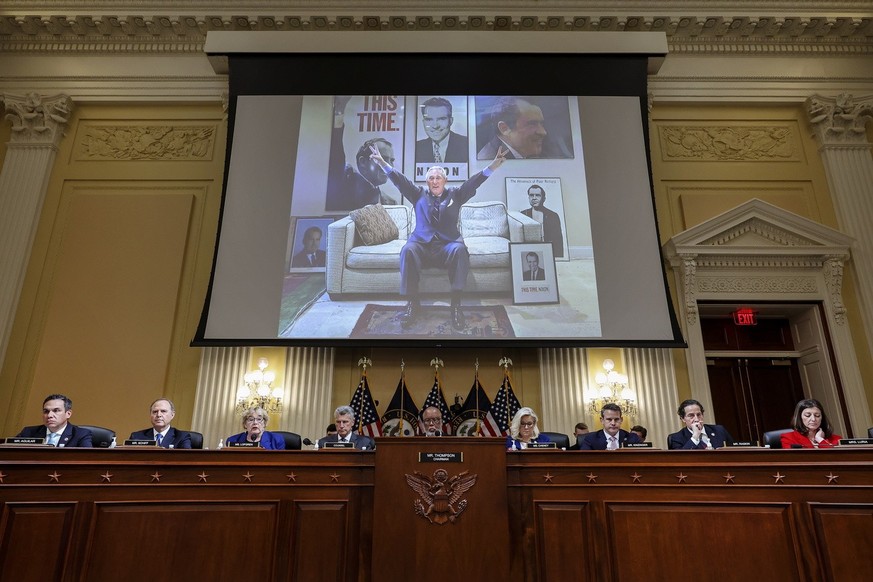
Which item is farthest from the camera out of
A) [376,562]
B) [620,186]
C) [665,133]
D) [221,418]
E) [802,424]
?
[665,133]

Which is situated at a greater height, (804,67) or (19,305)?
(804,67)

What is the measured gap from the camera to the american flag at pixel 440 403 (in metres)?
6.47

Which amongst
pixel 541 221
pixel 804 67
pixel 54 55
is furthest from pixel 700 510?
pixel 54 55

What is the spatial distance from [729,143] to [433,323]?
4.71 metres

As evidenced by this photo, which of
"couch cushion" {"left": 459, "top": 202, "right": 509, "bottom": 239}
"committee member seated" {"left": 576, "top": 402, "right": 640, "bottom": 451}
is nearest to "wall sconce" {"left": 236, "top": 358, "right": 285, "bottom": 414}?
"couch cushion" {"left": 459, "top": 202, "right": 509, "bottom": 239}

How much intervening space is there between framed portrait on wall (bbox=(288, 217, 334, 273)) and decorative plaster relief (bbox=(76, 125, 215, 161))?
201 centimetres

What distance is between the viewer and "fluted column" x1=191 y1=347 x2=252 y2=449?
21.5 feet

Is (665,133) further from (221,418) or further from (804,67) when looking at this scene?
(221,418)

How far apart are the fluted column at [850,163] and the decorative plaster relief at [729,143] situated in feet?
1.26

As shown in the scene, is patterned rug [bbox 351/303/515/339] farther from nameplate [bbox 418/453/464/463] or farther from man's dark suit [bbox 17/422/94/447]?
nameplate [bbox 418/453/464/463]

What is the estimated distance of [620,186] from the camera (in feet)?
23.3

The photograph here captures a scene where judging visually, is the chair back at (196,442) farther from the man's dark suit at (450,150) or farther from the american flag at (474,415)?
the man's dark suit at (450,150)

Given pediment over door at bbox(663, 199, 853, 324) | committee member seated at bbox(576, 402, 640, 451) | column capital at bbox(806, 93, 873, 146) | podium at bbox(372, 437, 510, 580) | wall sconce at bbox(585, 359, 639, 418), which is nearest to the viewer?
podium at bbox(372, 437, 510, 580)

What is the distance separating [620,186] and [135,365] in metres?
5.94
